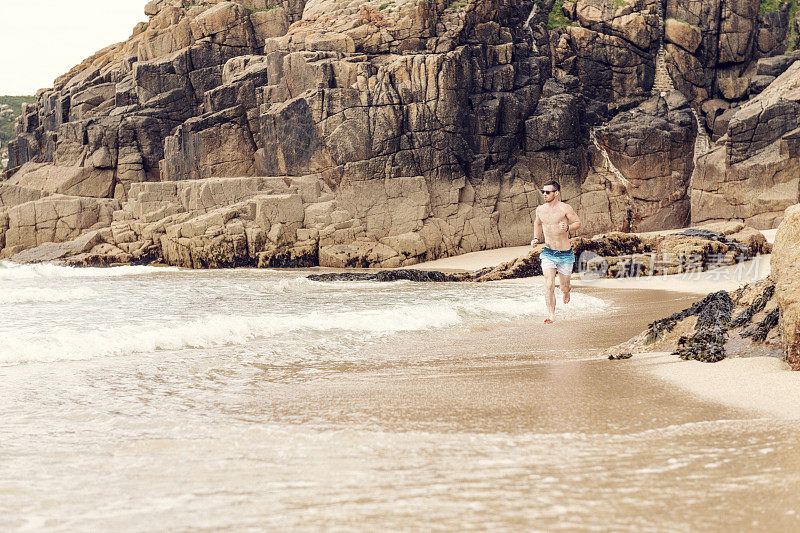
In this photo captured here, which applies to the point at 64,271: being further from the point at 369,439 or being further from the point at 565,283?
the point at 369,439

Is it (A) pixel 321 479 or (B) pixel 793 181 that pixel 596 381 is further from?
(B) pixel 793 181

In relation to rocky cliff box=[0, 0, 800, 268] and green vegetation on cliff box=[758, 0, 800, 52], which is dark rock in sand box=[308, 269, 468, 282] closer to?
rocky cliff box=[0, 0, 800, 268]

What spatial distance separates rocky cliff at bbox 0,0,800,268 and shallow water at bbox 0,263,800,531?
16.7m

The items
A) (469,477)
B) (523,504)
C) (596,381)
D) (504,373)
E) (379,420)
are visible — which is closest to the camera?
(523,504)

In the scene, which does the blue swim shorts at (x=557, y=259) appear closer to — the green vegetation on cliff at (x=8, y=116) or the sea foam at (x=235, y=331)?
the sea foam at (x=235, y=331)

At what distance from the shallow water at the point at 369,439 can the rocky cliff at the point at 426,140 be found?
1666cm

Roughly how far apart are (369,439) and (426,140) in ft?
71.0

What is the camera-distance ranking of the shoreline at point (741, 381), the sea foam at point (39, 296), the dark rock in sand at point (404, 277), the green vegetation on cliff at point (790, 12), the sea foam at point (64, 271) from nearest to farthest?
the shoreline at point (741, 381) → the sea foam at point (39, 296) → the dark rock in sand at point (404, 277) → the sea foam at point (64, 271) → the green vegetation on cliff at point (790, 12)

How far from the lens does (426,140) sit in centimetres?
2394

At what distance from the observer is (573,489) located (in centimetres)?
228

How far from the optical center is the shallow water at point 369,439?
216 centimetres

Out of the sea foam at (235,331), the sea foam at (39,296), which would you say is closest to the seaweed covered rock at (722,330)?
the sea foam at (235,331)

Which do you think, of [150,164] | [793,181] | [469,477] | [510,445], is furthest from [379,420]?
[150,164]

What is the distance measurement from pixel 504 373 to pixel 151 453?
2673 mm
